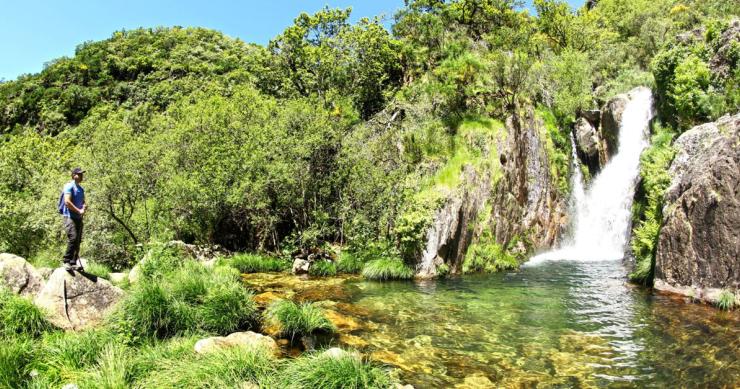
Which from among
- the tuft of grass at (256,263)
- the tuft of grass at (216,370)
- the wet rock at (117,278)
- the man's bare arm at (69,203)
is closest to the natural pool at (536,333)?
the tuft of grass at (216,370)

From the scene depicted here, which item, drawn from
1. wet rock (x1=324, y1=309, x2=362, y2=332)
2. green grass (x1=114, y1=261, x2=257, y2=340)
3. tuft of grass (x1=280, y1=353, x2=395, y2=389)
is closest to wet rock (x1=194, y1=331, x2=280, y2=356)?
green grass (x1=114, y1=261, x2=257, y2=340)

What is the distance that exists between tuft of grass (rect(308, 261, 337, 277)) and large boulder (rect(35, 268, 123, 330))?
11.2m

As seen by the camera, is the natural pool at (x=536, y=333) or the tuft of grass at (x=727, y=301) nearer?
the natural pool at (x=536, y=333)

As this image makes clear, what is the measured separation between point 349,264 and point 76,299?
12.7 m

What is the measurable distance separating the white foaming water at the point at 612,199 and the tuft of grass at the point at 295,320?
16124 mm

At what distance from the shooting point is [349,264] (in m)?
21.6

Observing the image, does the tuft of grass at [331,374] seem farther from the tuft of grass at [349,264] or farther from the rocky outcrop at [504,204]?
the tuft of grass at [349,264]

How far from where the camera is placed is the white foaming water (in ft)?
85.7

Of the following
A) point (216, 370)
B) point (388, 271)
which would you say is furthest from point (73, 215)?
point (388, 271)

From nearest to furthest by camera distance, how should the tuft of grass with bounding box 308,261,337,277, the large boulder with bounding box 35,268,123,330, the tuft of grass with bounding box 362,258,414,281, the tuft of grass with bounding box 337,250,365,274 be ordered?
the large boulder with bounding box 35,268,123,330, the tuft of grass with bounding box 362,258,414,281, the tuft of grass with bounding box 308,261,337,277, the tuft of grass with bounding box 337,250,365,274

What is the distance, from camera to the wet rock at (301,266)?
71.3 ft

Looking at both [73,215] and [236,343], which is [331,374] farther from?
[73,215]

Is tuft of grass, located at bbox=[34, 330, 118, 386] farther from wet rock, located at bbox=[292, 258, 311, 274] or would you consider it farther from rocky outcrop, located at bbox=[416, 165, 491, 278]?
rocky outcrop, located at bbox=[416, 165, 491, 278]

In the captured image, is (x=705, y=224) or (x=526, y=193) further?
(x=526, y=193)
